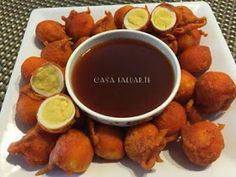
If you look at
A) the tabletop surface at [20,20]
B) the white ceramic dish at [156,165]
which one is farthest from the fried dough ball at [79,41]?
the tabletop surface at [20,20]

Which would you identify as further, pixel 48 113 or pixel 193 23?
pixel 193 23

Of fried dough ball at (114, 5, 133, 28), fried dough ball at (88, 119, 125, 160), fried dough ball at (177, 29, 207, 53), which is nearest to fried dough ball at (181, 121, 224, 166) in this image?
fried dough ball at (88, 119, 125, 160)

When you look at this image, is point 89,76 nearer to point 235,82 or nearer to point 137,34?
point 137,34

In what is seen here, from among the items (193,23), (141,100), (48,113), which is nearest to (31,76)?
(48,113)

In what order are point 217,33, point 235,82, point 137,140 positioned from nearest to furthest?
point 137,140 → point 235,82 → point 217,33

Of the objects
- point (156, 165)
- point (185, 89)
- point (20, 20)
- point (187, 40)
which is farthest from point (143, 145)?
point (20, 20)
